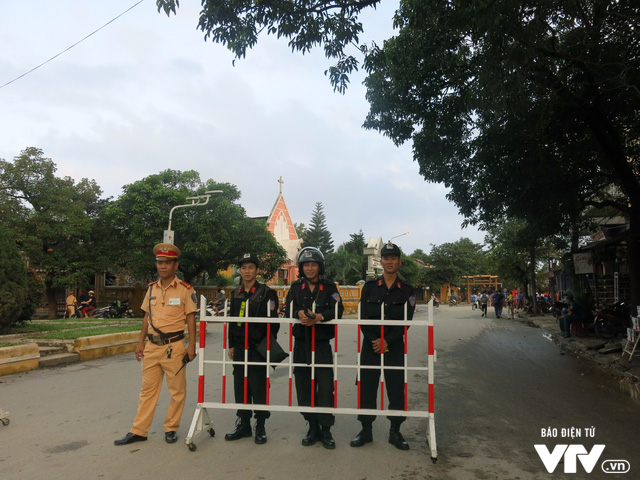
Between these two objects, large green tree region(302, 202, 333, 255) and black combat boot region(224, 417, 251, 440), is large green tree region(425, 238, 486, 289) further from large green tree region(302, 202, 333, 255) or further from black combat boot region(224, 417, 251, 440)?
black combat boot region(224, 417, 251, 440)

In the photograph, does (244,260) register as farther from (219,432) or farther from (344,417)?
(344,417)

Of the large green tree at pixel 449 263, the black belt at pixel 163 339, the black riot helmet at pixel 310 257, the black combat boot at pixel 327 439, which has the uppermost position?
the large green tree at pixel 449 263

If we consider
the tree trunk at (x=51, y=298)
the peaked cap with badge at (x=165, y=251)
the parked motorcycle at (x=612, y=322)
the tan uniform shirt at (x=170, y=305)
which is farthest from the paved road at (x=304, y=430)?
the tree trunk at (x=51, y=298)

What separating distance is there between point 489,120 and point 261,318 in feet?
21.7

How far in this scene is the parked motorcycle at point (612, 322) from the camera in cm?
1139

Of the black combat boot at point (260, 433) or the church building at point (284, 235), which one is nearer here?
the black combat boot at point (260, 433)

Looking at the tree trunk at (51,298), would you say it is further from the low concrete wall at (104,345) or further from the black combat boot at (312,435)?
the black combat boot at (312,435)

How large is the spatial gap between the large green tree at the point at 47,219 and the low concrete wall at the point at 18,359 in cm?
1592

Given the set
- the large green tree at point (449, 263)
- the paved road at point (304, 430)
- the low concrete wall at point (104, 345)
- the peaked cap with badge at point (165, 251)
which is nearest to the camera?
the paved road at point (304, 430)

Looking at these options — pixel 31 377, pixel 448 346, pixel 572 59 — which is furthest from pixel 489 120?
pixel 31 377

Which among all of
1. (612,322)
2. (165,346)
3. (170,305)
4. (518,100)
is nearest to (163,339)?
(165,346)

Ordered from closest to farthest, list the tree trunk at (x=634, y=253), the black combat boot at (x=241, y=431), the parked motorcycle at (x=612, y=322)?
the black combat boot at (x=241, y=431) → the tree trunk at (x=634, y=253) → the parked motorcycle at (x=612, y=322)

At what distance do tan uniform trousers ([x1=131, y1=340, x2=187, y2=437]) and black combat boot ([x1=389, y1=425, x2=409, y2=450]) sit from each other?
1913 millimetres

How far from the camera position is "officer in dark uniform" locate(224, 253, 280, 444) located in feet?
13.8
